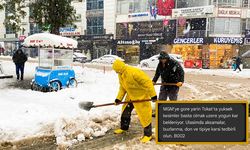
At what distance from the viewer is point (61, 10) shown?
43.5 feet

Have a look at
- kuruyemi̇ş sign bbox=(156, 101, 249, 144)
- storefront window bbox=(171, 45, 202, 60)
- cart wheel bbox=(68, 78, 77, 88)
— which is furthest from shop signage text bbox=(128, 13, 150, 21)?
kuruyemi̇ş sign bbox=(156, 101, 249, 144)

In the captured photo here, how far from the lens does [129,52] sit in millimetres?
32281

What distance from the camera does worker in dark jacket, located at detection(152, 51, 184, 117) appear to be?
5692 mm

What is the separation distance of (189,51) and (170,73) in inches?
908

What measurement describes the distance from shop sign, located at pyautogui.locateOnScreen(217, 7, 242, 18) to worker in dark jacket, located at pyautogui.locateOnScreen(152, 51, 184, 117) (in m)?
23.2

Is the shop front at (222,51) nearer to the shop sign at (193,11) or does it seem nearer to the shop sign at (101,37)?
the shop sign at (193,11)

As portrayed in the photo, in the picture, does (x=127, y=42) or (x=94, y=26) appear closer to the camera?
(x=127, y=42)

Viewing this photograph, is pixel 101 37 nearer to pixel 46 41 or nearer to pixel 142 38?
pixel 142 38

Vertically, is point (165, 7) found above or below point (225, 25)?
above

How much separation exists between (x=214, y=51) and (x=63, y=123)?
2500cm

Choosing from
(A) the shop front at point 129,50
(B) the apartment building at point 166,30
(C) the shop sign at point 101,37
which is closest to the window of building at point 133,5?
(B) the apartment building at point 166,30

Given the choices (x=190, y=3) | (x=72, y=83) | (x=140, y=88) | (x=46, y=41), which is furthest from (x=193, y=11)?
(x=140, y=88)

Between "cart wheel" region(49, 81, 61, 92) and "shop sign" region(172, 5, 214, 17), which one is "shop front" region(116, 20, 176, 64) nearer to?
"shop sign" region(172, 5, 214, 17)

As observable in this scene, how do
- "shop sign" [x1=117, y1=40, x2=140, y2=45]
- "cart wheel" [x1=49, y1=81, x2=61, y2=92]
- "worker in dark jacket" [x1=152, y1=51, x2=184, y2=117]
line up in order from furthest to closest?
"shop sign" [x1=117, y1=40, x2=140, y2=45] → "cart wheel" [x1=49, y1=81, x2=61, y2=92] → "worker in dark jacket" [x1=152, y1=51, x2=184, y2=117]
